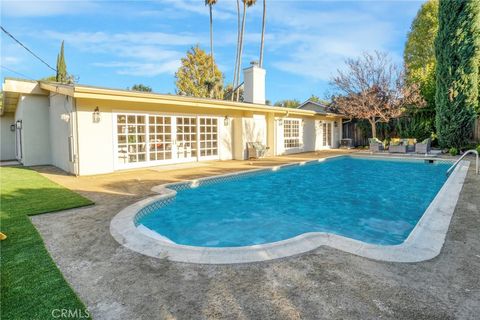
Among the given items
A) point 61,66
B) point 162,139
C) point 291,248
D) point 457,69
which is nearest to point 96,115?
point 162,139

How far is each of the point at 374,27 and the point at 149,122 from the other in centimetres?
1283

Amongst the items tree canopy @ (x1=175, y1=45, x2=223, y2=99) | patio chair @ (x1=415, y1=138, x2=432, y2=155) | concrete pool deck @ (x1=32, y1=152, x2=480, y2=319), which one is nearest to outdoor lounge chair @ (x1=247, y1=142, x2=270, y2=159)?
patio chair @ (x1=415, y1=138, x2=432, y2=155)

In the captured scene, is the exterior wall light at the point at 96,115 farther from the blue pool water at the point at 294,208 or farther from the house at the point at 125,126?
the blue pool water at the point at 294,208

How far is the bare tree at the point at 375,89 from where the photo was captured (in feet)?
59.7

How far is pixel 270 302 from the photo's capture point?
7.80 ft

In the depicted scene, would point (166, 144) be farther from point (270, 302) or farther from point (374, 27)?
point (374, 27)

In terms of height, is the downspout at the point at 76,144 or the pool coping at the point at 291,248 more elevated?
the downspout at the point at 76,144

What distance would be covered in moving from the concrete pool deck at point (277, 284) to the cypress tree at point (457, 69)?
586 inches

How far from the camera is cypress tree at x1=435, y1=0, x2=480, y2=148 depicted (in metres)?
14.4

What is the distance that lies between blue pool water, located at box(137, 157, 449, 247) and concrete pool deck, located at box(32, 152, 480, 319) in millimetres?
1592

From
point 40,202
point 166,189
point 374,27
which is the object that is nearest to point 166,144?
point 166,189

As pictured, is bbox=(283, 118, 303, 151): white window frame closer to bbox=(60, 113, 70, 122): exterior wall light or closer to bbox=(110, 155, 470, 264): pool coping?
bbox=(60, 113, 70, 122): exterior wall light

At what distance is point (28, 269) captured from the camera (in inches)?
116

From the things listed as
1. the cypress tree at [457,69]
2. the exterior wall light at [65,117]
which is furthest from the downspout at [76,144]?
the cypress tree at [457,69]
